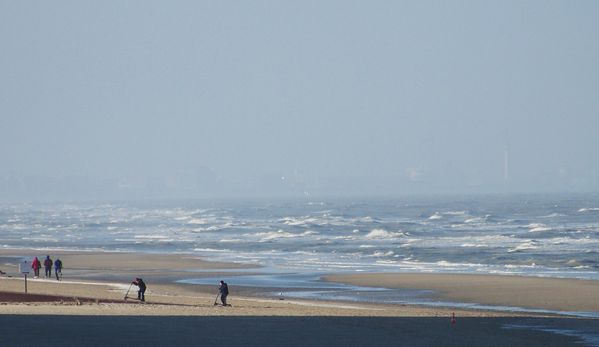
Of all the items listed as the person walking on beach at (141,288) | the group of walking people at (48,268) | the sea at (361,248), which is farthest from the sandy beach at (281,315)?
the sea at (361,248)

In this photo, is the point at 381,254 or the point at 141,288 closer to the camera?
the point at 141,288

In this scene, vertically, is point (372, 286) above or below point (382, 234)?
below

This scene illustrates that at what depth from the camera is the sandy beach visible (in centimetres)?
2464

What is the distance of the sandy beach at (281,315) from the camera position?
24641mm

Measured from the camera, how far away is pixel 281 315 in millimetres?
29938

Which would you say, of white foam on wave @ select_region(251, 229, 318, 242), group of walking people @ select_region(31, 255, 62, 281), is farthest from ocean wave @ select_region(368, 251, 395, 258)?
group of walking people @ select_region(31, 255, 62, 281)

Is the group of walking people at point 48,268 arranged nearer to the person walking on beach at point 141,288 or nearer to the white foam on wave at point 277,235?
the person walking on beach at point 141,288

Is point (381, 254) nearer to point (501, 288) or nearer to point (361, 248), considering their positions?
point (361, 248)

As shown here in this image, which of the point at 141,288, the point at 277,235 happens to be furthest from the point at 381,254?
the point at 141,288

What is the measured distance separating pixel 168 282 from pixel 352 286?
776 centimetres
